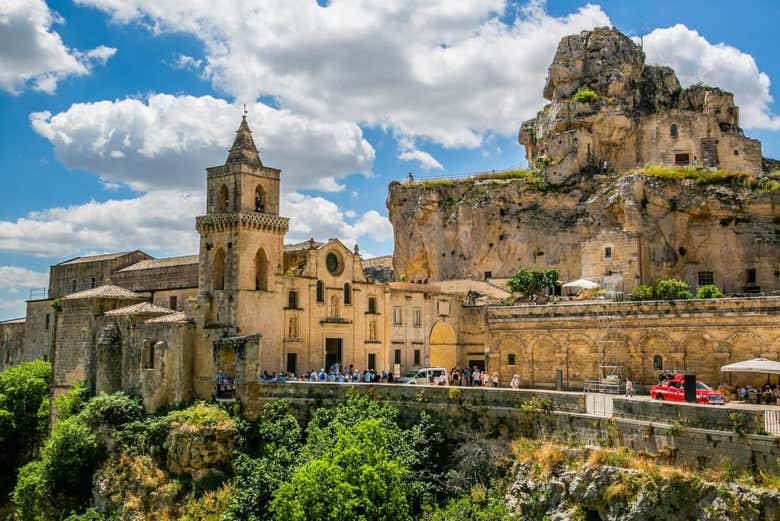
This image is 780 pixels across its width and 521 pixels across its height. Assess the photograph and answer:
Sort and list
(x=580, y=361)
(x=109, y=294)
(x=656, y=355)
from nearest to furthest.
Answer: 1. (x=656, y=355)
2. (x=580, y=361)
3. (x=109, y=294)

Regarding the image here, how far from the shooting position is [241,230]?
125ft

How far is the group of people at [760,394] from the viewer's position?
1168 inches

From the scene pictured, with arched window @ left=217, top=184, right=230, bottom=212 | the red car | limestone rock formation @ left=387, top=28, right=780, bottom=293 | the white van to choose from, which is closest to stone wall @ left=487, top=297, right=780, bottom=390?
the white van

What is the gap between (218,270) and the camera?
3903cm

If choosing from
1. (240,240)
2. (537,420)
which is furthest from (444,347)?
(537,420)

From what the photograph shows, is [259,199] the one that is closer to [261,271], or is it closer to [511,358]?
[261,271]

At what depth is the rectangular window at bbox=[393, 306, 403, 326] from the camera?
153ft

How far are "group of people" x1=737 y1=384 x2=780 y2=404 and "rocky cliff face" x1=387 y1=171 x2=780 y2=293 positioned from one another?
19339 millimetres

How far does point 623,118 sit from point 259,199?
34.5 metres

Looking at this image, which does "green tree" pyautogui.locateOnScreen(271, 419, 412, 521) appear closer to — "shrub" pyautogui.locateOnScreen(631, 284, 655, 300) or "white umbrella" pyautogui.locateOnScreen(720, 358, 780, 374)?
"white umbrella" pyautogui.locateOnScreen(720, 358, 780, 374)

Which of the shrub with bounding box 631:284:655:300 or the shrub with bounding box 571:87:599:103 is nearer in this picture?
the shrub with bounding box 631:284:655:300

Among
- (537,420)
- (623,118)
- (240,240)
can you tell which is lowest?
(537,420)

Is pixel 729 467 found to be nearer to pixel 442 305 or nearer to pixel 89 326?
pixel 442 305

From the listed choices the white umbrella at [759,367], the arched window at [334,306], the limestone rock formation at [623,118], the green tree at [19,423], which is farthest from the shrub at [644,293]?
the green tree at [19,423]
